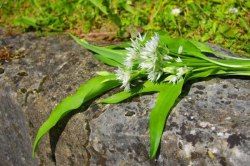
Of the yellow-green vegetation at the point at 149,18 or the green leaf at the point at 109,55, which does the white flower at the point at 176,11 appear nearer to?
the yellow-green vegetation at the point at 149,18

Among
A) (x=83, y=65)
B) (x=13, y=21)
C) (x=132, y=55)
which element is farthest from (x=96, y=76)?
(x=13, y=21)

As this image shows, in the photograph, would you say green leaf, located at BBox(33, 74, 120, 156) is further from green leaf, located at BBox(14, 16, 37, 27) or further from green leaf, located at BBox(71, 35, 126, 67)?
green leaf, located at BBox(14, 16, 37, 27)

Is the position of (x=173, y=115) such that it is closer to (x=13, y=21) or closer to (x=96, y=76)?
(x=96, y=76)

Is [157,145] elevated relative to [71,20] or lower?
elevated

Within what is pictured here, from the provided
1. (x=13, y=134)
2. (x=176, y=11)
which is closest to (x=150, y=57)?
(x=176, y=11)

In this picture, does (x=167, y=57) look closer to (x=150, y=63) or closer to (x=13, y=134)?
(x=150, y=63)

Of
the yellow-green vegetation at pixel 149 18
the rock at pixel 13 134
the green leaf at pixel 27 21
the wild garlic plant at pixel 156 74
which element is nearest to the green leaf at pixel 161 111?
the wild garlic plant at pixel 156 74
